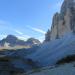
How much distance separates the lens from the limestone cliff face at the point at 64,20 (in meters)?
91.1

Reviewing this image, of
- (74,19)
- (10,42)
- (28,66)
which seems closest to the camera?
(28,66)

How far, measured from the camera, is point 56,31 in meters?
108

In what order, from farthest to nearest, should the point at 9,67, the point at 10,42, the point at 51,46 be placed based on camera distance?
the point at 10,42 → the point at 51,46 → the point at 9,67

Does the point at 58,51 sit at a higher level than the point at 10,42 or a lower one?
lower

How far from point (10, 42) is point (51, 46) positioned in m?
171

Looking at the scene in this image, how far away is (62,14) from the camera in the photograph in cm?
10762

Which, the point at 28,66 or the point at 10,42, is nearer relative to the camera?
the point at 28,66

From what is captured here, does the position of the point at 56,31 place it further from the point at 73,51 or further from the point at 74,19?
the point at 73,51

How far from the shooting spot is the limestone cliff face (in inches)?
3586

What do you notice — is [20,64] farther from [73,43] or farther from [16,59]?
[73,43]

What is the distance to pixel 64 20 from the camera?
3996 inches

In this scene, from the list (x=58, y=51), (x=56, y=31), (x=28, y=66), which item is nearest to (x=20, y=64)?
(x=28, y=66)

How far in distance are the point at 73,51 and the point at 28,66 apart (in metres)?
2.96

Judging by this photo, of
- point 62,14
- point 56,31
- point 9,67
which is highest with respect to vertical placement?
point 62,14
